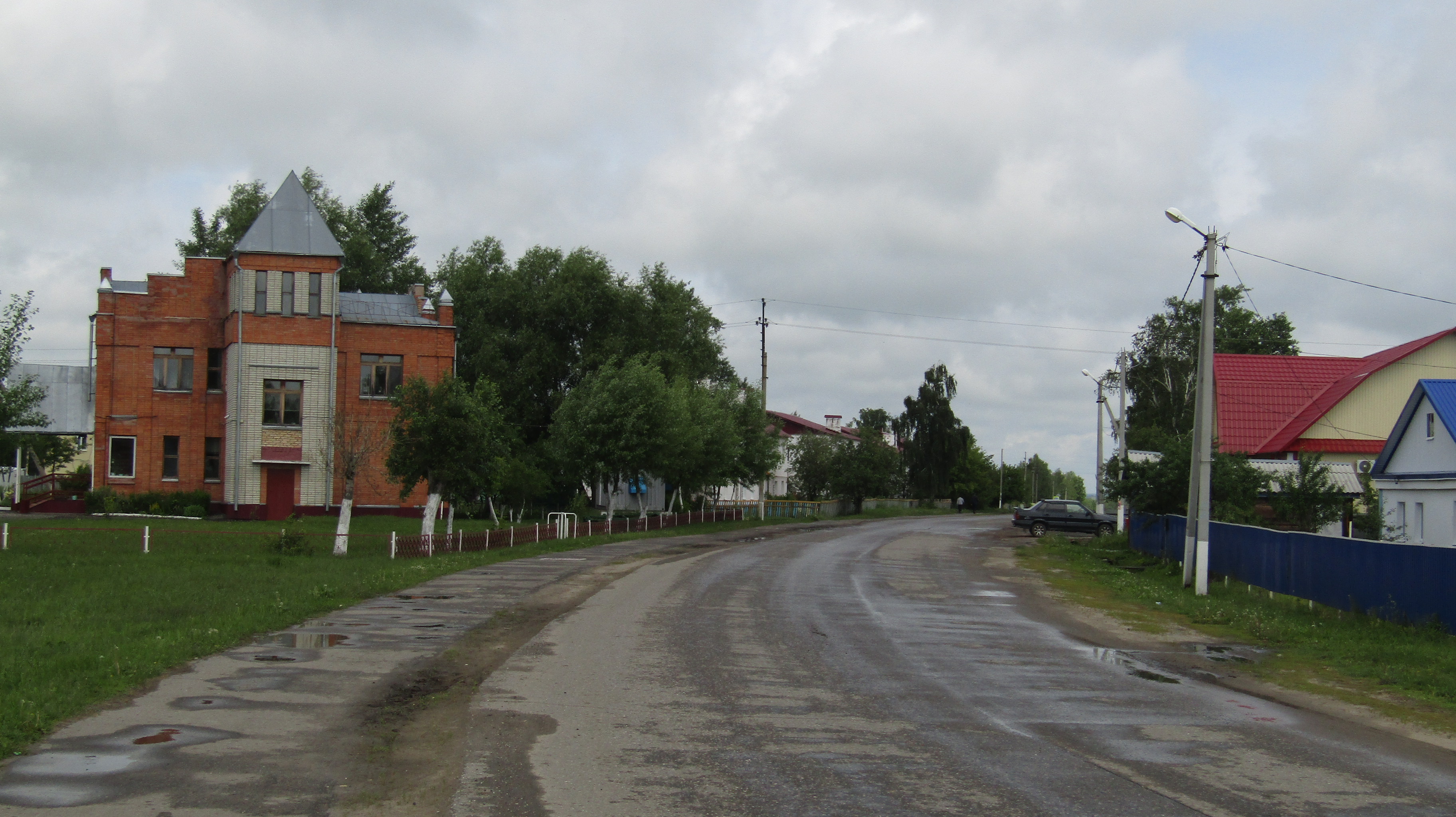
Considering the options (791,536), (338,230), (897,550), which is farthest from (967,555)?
(338,230)

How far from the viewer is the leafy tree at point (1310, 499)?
2934 centimetres

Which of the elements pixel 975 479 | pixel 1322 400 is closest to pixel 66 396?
pixel 1322 400

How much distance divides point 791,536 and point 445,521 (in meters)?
13.7

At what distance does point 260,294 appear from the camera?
136 feet

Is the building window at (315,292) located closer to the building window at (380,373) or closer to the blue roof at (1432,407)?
the building window at (380,373)

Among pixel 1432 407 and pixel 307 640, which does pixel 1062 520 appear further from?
pixel 307 640

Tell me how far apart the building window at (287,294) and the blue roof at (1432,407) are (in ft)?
124

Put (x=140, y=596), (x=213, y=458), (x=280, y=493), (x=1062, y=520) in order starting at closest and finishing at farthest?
(x=140, y=596) → (x=280, y=493) → (x=213, y=458) → (x=1062, y=520)

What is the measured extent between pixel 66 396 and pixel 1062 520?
5238cm

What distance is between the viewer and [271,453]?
41344 mm

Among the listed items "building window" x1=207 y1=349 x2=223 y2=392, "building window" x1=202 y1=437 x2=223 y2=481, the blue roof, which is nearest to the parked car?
the blue roof

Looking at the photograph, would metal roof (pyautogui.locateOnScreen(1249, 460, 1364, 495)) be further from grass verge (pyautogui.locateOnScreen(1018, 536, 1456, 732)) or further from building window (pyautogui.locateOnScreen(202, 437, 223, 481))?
building window (pyautogui.locateOnScreen(202, 437, 223, 481))

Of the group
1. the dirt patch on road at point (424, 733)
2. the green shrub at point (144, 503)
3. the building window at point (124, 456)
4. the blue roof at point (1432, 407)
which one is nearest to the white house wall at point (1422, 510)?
the blue roof at point (1432, 407)

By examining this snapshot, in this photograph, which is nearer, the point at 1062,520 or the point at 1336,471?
the point at 1336,471
